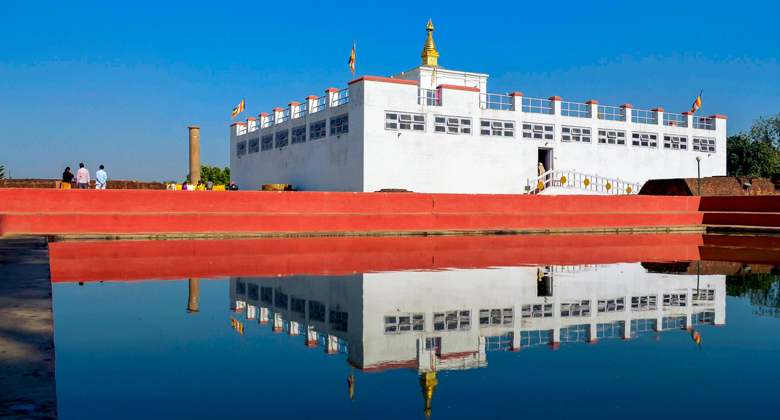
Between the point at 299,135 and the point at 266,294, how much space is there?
2773cm

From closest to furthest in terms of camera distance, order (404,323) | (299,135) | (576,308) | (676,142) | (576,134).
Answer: (404,323) → (576,308) → (299,135) → (576,134) → (676,142)

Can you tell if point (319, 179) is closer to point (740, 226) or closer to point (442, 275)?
point (740, 226)

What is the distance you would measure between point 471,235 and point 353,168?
10.1 meters

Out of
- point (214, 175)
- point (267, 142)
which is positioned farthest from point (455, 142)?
point (214, 175)

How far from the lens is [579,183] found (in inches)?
1400

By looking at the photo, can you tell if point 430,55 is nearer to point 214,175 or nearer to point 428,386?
point 428,386

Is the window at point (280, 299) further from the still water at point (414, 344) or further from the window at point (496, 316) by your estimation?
the window at point (496, 316)

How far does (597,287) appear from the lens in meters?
9.70

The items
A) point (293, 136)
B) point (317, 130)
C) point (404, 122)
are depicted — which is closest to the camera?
point (404, 122)

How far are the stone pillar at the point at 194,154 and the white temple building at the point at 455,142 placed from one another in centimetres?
416

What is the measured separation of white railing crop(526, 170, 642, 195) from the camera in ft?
111

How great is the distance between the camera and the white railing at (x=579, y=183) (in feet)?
111

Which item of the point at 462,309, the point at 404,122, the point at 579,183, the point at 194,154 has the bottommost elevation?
the point at 462,309

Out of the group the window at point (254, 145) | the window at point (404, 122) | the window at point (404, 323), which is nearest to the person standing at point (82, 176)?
the window at point (404, 122)
